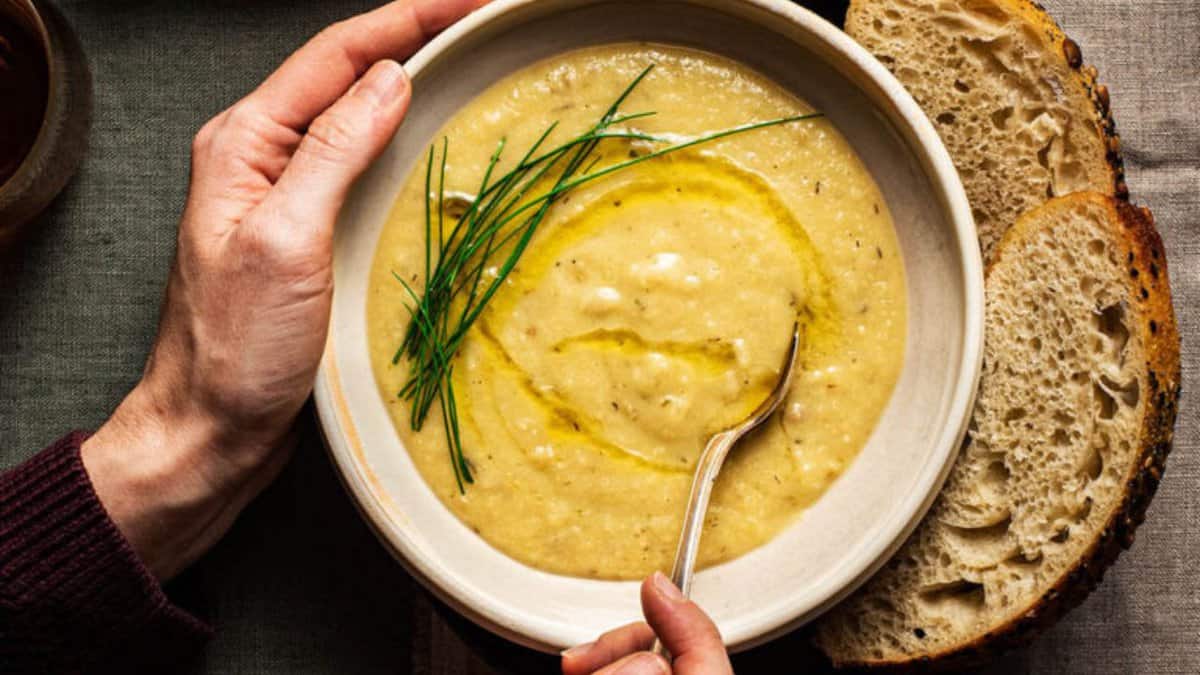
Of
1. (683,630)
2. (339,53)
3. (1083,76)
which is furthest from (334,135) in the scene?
(1083,76)

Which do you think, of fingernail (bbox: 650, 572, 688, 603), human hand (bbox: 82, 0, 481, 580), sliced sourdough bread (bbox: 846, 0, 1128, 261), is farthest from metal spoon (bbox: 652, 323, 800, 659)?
human hand (bbox: 82, 0, 481, 580)

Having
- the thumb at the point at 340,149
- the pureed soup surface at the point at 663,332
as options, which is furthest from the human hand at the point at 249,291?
the pureed soup surface at the point at 663,332

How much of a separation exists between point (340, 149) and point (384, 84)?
0.12 m

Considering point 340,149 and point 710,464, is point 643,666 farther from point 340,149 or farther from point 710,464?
point 340,149

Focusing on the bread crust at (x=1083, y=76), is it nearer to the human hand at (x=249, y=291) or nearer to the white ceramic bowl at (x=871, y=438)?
the white ceramic bowl at (x=871, y=438)

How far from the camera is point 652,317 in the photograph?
1739mm

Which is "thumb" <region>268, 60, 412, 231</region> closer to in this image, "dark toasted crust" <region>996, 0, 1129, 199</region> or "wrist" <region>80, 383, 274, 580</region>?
"wrist" <region>80, 383, 274, 580</region>

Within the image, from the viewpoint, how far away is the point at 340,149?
1.75m

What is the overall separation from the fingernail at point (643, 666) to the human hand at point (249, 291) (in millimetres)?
663

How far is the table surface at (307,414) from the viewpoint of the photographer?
2061mm

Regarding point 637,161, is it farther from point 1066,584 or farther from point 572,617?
point 1066,584

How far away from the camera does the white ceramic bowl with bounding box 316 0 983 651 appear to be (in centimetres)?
174

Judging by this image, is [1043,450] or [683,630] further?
[1043,450]

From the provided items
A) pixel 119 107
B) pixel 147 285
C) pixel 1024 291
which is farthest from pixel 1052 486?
pixel 119 107
